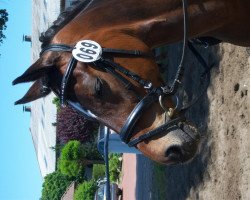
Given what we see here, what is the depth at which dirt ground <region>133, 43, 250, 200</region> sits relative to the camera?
6137mm

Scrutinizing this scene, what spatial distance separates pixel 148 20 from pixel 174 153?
97cm

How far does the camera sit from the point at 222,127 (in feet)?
22.7

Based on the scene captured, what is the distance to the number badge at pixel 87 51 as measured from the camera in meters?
3.34

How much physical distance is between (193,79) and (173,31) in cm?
487

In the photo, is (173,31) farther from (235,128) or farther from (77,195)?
(77,195)

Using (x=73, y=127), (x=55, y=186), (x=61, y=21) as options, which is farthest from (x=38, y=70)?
(x=55, y=186)

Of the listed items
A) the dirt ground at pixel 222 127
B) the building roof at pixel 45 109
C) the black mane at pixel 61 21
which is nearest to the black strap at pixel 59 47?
the black mane at pixel 61 21

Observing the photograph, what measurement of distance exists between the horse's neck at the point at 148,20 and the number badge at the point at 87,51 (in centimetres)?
13

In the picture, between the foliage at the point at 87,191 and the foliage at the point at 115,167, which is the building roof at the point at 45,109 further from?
the foliage at the point at 115,167

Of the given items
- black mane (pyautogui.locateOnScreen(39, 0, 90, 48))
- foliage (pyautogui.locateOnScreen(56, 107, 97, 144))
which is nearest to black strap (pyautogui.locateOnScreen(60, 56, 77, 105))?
black mane (pyautogui.locateOnScreen(39, 0, 90, 48))

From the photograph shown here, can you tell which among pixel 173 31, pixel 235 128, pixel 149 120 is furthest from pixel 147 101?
pixel 235 128

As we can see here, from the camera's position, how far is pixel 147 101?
332 centimetres

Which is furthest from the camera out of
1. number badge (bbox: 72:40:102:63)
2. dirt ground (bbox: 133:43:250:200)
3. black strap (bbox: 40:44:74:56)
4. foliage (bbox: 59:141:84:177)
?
foliage (bbox: 59:141:84:177)

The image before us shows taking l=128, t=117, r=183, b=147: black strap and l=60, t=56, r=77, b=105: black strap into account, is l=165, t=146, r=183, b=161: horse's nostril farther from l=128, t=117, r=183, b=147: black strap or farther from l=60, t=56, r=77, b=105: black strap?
l=60, t=56, r=77, b=105: black strap
